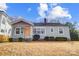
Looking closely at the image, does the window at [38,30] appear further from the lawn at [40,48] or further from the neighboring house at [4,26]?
the neighboring house at [4,26]

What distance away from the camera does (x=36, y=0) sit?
905cm

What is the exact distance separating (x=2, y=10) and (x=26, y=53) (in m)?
0.99

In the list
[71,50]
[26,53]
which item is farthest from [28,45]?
[71,50]

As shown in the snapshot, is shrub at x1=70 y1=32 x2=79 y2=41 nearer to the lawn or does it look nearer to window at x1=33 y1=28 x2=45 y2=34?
the lawn

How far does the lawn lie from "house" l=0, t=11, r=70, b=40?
146 mm

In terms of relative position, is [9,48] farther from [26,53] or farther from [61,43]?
[61,43]

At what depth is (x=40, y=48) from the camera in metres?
9.04

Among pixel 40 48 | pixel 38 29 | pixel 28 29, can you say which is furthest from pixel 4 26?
pixel 40 48

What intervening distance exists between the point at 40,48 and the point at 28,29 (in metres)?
0.46

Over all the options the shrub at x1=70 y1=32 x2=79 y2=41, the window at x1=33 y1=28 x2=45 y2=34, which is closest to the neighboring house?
the window at x1=33 y1=28 x2=45 y2=34

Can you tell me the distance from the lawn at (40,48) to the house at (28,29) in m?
0.15

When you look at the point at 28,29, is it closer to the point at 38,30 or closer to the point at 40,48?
the point at 38,30

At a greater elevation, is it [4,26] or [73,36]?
[4,26]

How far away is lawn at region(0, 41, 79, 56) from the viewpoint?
354 inches
